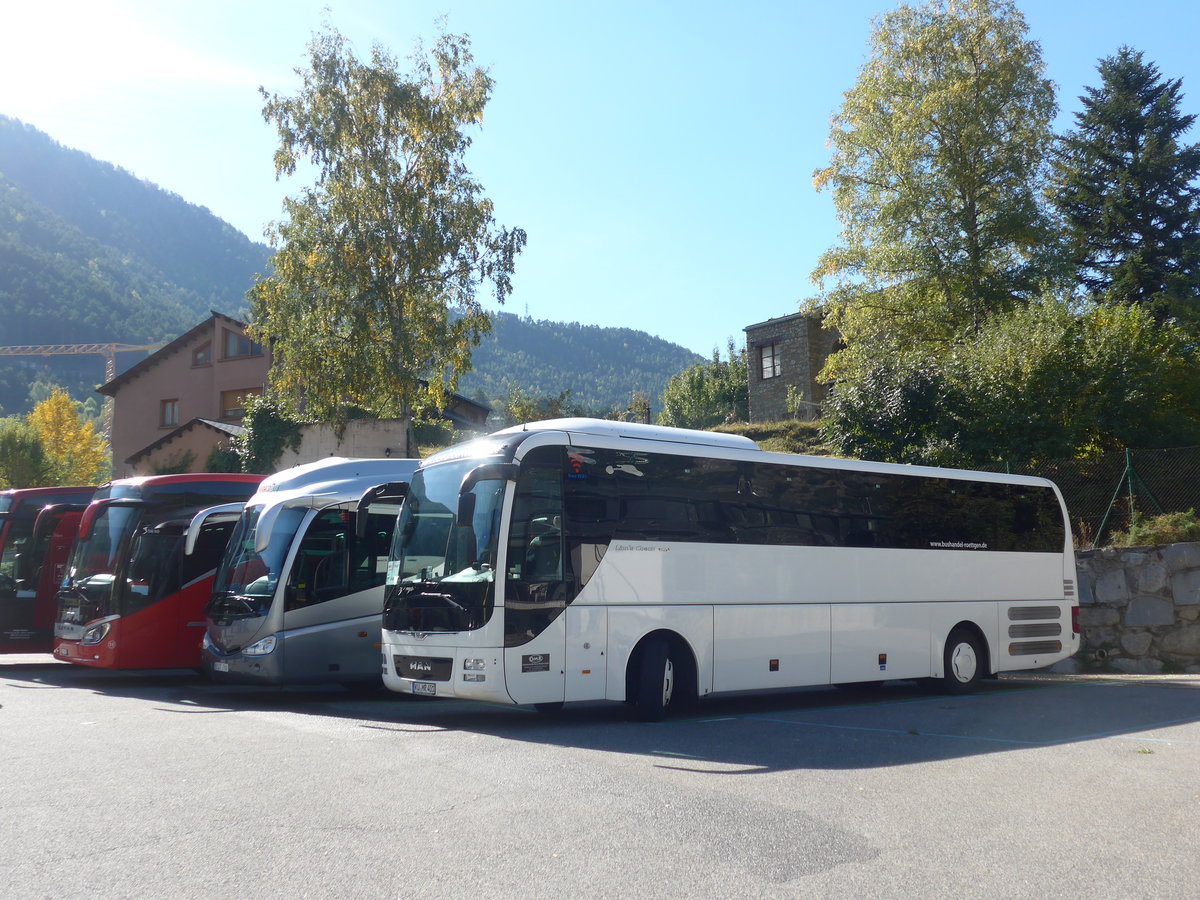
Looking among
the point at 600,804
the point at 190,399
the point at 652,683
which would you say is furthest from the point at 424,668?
the point at 190,399

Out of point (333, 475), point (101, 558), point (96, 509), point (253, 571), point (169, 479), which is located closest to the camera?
point (253, 571)

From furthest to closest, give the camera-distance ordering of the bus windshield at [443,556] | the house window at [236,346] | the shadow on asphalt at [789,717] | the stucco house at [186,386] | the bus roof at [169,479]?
the house window at [236,346] < the stucco house at [186,386] < the bus roof at [169,479] < the bus windshield at [443,556] < the shadow on asphalt at [789,717]

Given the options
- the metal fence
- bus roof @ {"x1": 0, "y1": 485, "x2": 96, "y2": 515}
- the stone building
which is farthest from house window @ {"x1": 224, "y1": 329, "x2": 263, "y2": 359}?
the metal fence

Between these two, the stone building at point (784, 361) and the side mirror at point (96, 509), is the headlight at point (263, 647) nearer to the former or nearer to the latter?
the side mirror at point (96, 509)

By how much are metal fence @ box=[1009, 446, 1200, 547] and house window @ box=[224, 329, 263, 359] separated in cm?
4133

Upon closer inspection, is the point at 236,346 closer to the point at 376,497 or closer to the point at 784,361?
the point at 784,361

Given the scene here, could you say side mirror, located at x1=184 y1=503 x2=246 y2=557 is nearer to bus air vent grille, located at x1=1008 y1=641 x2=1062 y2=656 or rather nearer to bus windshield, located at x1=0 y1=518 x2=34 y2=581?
bus windshield, located at x1=0 y1=518 x2=34 y2=581

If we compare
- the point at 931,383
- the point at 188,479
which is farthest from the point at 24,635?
the point at 931,383

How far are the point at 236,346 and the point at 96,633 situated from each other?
132 ft

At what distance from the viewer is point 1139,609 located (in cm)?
1830

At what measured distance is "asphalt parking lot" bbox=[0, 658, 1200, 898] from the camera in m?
5.13

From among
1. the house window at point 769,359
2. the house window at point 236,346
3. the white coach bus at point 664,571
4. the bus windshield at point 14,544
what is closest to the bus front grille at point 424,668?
the white coach bus at point 664,571

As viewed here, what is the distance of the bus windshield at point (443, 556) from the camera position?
34.6 ft

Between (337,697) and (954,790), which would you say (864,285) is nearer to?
(337,697)
